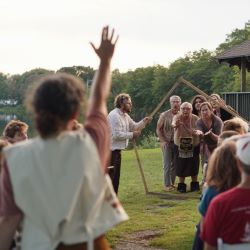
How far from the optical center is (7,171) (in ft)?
8.74

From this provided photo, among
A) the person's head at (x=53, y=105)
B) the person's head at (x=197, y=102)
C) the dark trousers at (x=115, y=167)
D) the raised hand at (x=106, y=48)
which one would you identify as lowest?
the dark trousers at (x=115, y=167)

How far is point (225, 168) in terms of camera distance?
13.0 ft

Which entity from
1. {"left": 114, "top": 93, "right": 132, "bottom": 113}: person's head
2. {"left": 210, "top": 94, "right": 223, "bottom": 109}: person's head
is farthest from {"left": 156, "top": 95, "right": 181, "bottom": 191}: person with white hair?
{"left": 114, "top": 93, "right": 132, "bottom": 113}: person's head

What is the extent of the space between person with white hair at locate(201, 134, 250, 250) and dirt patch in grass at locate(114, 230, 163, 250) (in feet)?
12.7

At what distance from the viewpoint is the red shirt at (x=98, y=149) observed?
2.66m

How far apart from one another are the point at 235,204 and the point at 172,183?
8.93 meters

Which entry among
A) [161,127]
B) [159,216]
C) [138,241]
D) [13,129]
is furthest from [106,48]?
[161,127]

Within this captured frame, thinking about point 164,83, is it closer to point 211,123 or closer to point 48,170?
point 211,123

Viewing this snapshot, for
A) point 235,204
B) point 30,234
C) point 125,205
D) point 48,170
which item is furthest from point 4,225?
point 125,205

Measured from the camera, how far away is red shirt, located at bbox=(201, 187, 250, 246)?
346 centimetres

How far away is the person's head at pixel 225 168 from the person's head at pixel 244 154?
0.93ft

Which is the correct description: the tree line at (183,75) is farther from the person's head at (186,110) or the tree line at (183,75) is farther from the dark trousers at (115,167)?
the dark trousers at (115,167)

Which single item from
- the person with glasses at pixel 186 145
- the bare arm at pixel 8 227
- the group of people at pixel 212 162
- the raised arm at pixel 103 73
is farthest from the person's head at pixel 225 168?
the person with glasses at pixel 186 145

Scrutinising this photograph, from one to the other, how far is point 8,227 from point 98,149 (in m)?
0.53
